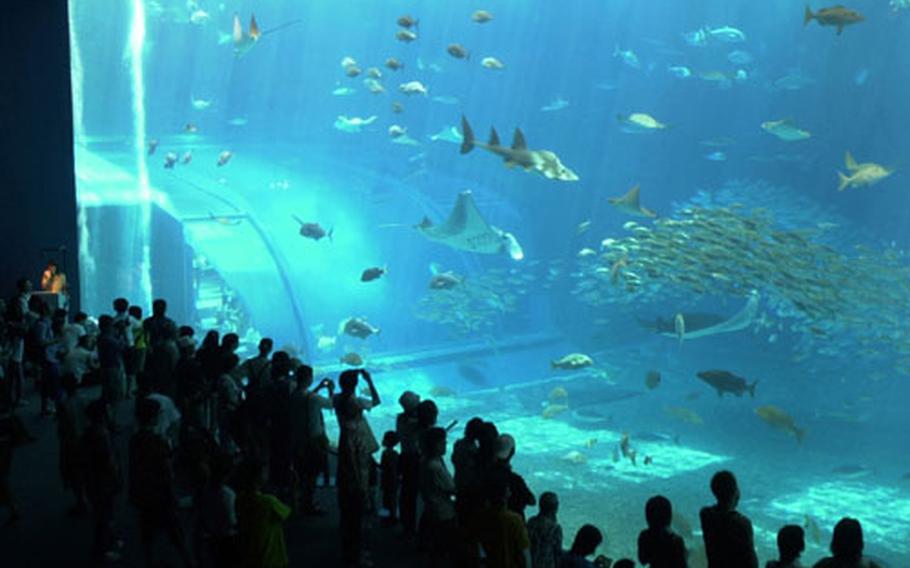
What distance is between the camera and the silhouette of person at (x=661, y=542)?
309 centimetres

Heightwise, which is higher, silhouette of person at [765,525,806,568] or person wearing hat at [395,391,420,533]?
person wearing hat at [395,391,420,533]

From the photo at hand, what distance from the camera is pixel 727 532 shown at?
3043 mm

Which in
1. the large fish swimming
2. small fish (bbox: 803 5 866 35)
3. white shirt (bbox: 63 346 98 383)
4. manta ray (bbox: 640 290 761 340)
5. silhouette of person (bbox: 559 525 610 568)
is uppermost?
small fish (bbox: 803 5 866 35)

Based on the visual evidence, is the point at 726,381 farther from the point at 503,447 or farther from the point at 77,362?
the point at 77,362

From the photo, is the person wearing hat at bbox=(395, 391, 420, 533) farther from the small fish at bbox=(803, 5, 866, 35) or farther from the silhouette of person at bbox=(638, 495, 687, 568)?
the small fish at bbox=(803, 5, 866, 35)

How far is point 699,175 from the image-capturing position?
35062 mm

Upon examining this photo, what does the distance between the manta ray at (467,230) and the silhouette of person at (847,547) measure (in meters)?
14.7

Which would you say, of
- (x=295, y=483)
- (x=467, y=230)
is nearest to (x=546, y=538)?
(x=295, y=483)

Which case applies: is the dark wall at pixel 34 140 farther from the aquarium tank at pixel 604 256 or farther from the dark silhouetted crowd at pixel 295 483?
the dark silhouetted crowd at pixel 295 483

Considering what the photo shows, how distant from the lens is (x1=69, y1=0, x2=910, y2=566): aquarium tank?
13.2 meters

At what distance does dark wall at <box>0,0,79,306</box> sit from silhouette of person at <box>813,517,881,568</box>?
12.0m

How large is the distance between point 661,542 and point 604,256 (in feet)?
46.9

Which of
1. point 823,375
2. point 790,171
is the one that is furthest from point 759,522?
point 790,171

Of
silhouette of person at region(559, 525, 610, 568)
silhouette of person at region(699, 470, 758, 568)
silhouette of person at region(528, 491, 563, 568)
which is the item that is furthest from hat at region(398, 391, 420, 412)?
silhouette of person at region(699, 470, 758, 568)
